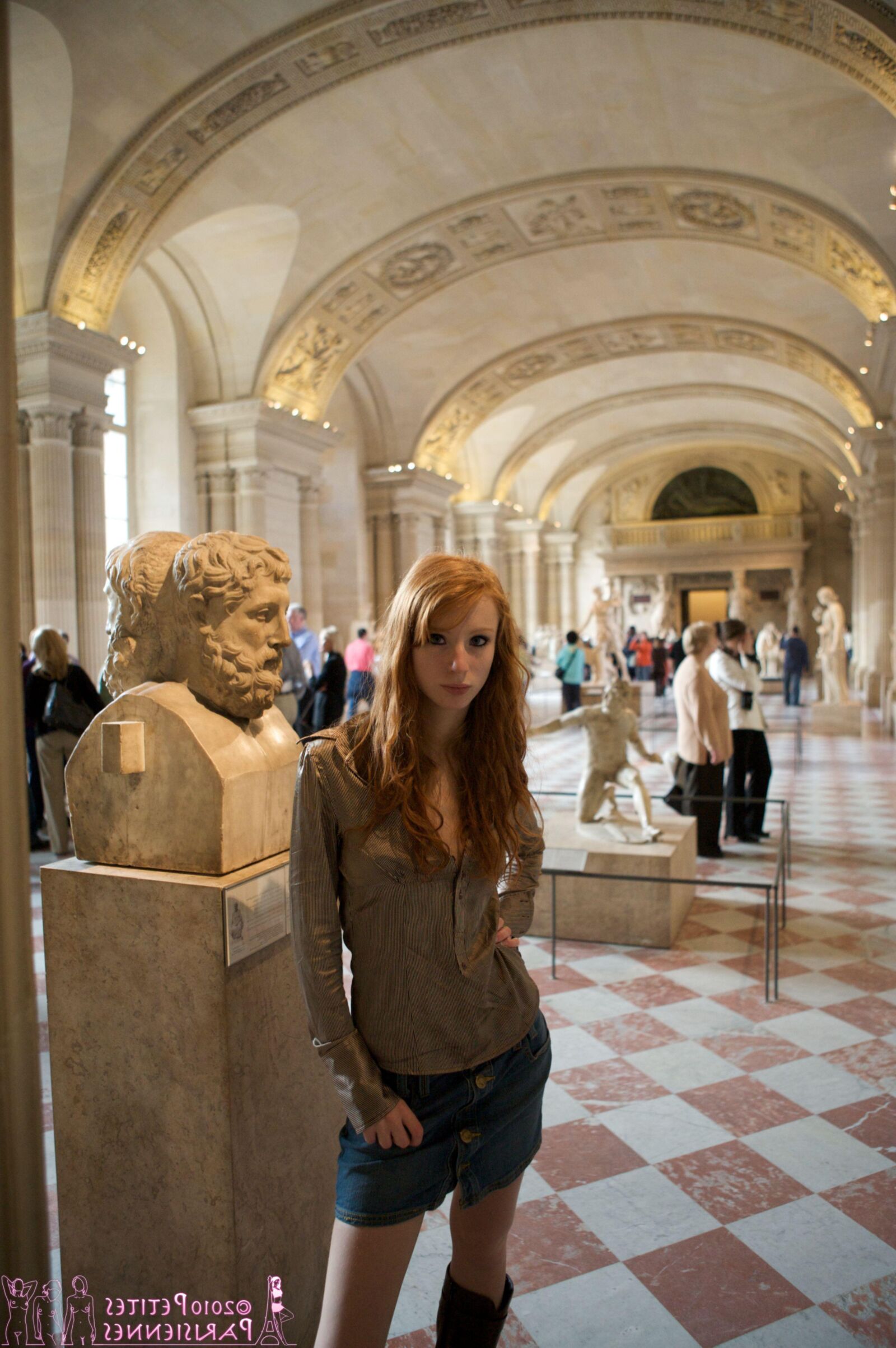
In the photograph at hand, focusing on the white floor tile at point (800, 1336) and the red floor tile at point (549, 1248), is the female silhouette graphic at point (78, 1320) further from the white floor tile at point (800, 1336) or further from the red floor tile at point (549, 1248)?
the white floor tile at point (800, 1336)

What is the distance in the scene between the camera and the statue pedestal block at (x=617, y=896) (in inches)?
191

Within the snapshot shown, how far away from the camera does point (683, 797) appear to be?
19.6ft

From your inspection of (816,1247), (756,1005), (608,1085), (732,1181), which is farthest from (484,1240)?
(756,1005)

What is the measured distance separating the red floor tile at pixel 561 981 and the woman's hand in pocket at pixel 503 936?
2.69 m

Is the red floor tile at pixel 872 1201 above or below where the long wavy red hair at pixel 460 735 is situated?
below

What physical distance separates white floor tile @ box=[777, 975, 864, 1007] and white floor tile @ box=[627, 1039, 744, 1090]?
73cm

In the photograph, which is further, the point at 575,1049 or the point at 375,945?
the point at 575,1049

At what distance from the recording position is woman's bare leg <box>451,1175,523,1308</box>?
63.6 inches

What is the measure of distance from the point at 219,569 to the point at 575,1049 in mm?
2636

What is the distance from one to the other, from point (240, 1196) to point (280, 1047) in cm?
28

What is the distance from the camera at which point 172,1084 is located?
1817 millimetres

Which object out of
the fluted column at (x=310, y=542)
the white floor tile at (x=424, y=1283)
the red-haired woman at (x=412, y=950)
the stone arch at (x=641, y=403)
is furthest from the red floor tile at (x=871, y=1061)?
the stone arch at (x=641, y=403)

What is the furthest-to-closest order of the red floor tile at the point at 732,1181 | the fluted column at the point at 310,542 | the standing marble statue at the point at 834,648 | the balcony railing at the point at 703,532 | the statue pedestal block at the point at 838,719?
the balcony railing at the point at 703,532 < the standing marble statue at the point at 834,648 < the fluted column at the point at 310,542 < the statue pedestal block at the point at 838,719 < the red floor tile at the point at 732,1181

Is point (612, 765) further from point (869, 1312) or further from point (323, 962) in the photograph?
point (323, 962)
